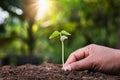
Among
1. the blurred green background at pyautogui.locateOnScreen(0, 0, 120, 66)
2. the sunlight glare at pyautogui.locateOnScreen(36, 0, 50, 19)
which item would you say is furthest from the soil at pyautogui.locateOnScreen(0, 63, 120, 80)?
the blurred green background at pyautogui.locateOnScreen(0, 0, 120, 66)

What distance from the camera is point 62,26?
8.26m

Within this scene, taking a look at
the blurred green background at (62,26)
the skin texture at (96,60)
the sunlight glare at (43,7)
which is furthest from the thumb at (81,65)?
the blurred green background at (62,26)

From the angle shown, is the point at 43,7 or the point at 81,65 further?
the point at 43,7

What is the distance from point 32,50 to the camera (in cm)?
862

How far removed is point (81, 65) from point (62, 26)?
626cm

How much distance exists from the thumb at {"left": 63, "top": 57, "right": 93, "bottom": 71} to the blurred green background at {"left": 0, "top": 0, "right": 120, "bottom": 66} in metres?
5.52

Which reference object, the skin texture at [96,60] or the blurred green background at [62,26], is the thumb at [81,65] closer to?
the skin texture at [96,60]

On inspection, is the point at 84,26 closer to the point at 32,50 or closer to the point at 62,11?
the point at 62,11

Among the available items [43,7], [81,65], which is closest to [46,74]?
[81,65]

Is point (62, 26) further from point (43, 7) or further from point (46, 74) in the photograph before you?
point (46, 74)

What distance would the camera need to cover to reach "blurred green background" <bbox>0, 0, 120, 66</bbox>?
812 centimetres

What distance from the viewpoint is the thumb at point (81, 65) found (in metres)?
2.01

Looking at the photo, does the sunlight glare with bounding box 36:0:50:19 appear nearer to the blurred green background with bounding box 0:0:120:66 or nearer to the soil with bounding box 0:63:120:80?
the blurred green background with bounding box 0:0:120:66

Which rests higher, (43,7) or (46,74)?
(43,7)
